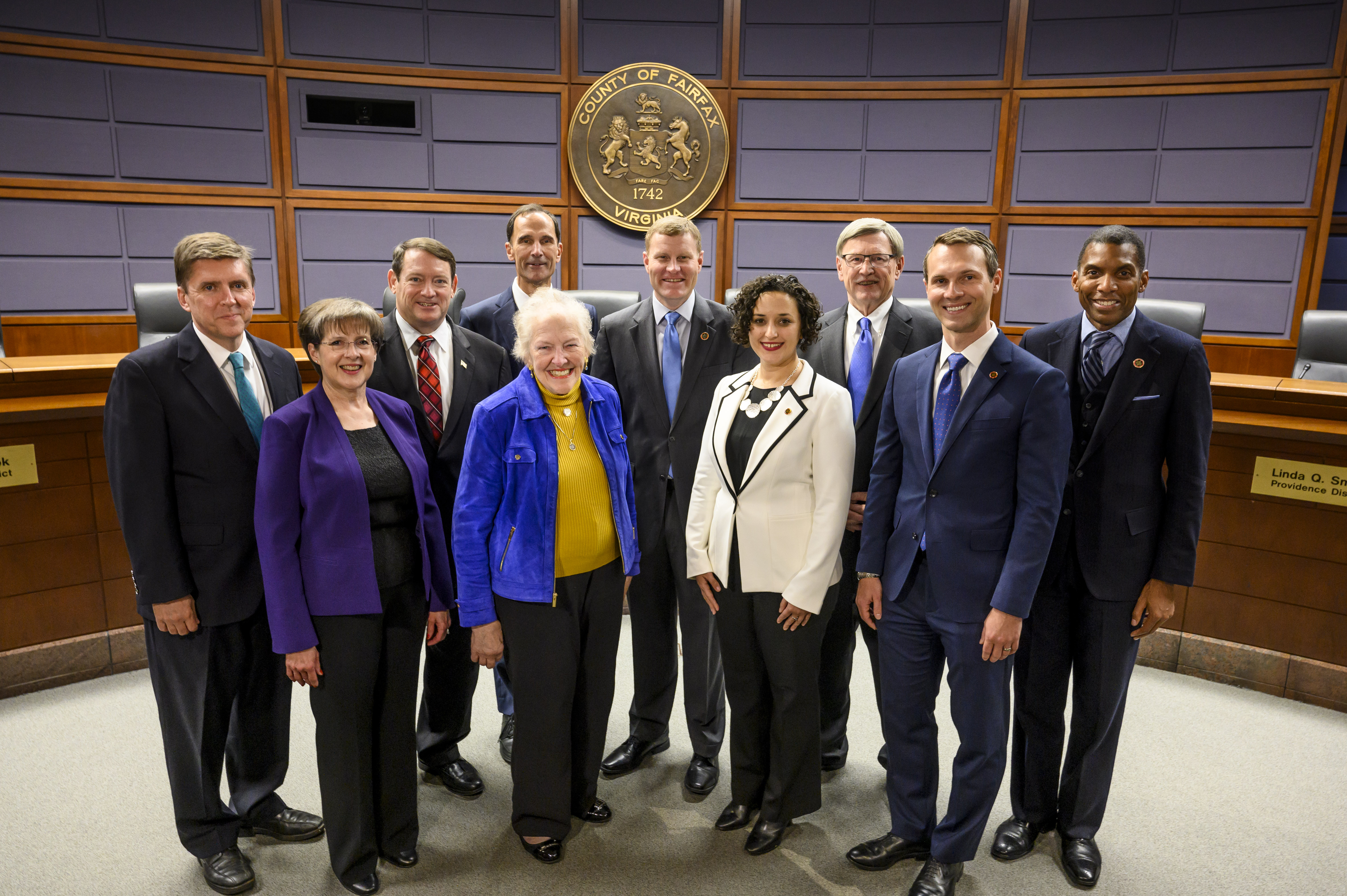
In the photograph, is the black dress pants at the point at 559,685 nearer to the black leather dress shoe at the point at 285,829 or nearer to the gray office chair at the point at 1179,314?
the black leather dress shoe at the point at 285,829

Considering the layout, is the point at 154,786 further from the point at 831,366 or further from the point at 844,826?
the point at 831,366

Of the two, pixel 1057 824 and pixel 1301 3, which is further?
pixel 1301 3

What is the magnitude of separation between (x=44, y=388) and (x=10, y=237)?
3.46 meters

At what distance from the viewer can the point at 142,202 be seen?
18.7ft

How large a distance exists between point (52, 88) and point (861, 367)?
625cm

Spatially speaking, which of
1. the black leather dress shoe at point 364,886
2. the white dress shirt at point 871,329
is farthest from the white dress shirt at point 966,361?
the black leather dress shoe at point 364,886

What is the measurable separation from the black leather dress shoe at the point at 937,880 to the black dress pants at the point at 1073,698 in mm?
409

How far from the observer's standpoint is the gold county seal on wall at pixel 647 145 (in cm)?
602

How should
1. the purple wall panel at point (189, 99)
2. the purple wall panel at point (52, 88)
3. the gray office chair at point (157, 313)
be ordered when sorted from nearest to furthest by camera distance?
the gray office chair at point (157, 313), the purple wall panel at point (52, 88), the purple wall panel at point (189, 99)

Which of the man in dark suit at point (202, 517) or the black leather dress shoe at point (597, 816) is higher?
the man in dark suit at point (202, 517)

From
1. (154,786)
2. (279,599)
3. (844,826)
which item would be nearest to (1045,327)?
(844,826)

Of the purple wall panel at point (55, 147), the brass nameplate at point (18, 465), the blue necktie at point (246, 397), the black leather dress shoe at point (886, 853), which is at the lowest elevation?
the black leather dress shoe at point (886, 853)

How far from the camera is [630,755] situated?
108 inches

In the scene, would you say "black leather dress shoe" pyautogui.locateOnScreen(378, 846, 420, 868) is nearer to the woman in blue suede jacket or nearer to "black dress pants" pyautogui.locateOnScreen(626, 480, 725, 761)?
the woman in blue suede jacket
